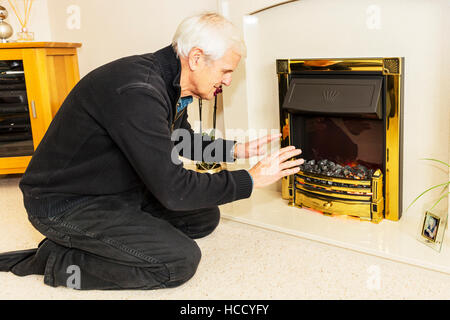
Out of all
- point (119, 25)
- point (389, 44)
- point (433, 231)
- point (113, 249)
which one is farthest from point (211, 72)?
point (119, 25)

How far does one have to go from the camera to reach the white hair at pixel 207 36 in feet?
4.88

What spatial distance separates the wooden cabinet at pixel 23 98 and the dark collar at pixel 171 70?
152 centimetres

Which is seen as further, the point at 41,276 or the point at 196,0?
the point at 196,0

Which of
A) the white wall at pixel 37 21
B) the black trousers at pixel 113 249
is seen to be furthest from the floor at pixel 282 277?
the white wall at pixel 37 21

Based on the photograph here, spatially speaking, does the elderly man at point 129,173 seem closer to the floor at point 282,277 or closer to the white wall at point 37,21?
the floor at point 282,277

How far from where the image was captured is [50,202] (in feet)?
5.13

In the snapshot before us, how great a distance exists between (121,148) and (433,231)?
45.0 inches

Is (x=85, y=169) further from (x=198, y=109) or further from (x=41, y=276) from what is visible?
(x=198, y=109)

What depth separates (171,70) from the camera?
1527 mm

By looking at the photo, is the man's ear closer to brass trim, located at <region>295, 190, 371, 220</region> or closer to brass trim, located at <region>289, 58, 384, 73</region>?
brass trim, located at <region>289, 58, 384, 73</region>

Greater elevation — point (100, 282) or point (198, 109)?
point (198, 109)

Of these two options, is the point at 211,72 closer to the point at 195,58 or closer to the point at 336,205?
the point at 195,58

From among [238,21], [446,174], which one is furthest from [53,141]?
[446,174]
